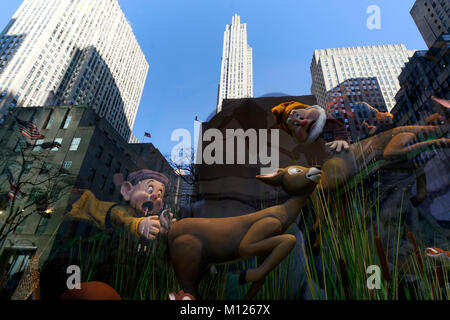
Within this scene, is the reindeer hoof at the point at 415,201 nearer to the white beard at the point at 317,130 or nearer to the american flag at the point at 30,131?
the white beard at the point at 317,130

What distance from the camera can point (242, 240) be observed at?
70.2 inches

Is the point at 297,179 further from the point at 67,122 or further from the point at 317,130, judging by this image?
the point at 67,122

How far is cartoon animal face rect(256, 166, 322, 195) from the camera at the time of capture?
77.1 inches

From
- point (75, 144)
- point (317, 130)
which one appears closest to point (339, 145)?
point (317, 130)

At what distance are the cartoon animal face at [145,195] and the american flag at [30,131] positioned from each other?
8.99 feet

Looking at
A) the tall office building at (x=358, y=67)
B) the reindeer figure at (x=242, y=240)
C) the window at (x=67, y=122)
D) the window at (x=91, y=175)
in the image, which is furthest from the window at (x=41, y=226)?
the tall office building at (x=358, y=67)

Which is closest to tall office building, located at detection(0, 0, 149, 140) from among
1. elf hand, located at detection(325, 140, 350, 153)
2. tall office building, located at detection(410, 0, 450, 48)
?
tall office building, located at detection(410, 0, 450, 48)

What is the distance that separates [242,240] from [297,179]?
761 millimetres

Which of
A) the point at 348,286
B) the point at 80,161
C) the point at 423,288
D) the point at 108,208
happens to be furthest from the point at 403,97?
the point at 80,161

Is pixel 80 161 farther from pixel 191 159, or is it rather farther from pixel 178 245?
pixel 178 245

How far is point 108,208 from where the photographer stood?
2.90 metres

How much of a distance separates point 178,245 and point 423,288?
204 centimetres

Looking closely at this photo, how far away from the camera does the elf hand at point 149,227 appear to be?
7.80ft
